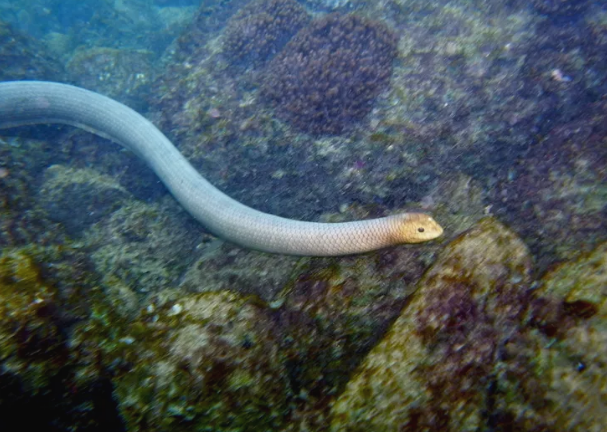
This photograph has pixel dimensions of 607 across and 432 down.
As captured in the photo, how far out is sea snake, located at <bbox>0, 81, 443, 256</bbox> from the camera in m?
3.37

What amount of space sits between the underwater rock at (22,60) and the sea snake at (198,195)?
229 cm

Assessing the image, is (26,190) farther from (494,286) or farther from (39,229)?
(494,286)

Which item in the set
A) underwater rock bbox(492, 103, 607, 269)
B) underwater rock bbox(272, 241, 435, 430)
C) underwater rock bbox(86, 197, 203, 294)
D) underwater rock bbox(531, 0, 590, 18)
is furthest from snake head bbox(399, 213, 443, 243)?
underwater rock bbox(531, 0, 590, 18)

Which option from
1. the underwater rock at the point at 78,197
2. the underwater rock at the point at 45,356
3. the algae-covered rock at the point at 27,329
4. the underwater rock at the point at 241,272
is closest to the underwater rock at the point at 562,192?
the underwater rock at the point at 241,272

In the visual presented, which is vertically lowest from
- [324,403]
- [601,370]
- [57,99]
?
[601,370]

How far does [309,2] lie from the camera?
823cm

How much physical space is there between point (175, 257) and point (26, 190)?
7.12 feet

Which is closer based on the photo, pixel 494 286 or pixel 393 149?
pixel 494 286

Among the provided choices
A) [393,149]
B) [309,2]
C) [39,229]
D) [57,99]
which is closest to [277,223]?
[393,149]

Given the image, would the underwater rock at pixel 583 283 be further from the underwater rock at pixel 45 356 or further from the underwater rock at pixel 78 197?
the underwater rock at pixel 78 197

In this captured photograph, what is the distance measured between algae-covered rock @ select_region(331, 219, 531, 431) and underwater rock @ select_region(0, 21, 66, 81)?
10.1 metres

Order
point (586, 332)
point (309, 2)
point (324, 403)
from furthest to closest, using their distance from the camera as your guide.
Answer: point (309, 2) → point (324, 403) → point (586, 332)

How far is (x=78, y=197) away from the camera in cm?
537

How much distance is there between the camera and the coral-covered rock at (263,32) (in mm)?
6941
